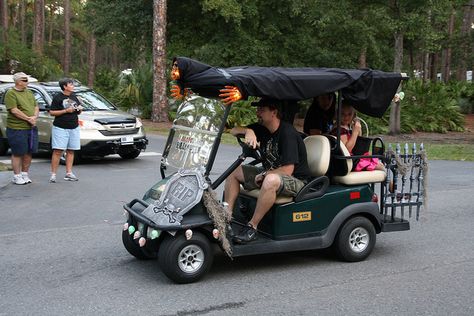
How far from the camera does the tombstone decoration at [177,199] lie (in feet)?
17.4

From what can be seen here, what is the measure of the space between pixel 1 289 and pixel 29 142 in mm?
5325

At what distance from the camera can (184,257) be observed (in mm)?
5320

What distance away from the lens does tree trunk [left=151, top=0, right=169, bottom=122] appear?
2206 centimetres

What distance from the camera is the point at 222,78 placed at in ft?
17.3

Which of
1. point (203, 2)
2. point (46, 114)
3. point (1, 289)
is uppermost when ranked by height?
point (203, 2)

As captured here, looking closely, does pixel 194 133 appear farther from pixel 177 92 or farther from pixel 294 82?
pixel 294 82

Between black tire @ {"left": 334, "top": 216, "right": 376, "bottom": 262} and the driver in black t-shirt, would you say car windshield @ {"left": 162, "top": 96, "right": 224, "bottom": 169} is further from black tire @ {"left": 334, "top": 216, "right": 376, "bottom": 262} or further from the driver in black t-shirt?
black tire @ {"left": 334, "top": 216, "right": 376, "bottom": 262}

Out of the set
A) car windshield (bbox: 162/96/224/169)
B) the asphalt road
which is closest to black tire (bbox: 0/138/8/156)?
the asphalt road

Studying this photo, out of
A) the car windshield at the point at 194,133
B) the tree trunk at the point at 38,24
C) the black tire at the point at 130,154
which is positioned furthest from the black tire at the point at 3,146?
the tree trunk at the point at 38,24

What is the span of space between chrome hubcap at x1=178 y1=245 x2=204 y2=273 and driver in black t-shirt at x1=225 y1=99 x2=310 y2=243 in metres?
0.41

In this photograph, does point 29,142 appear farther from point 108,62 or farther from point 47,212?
point 108,62

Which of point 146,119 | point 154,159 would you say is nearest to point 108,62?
point 146,119

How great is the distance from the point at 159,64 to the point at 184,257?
18307 mm

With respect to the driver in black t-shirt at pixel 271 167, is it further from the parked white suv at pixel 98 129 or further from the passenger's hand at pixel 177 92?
the parked white suv at pixel 98 129
